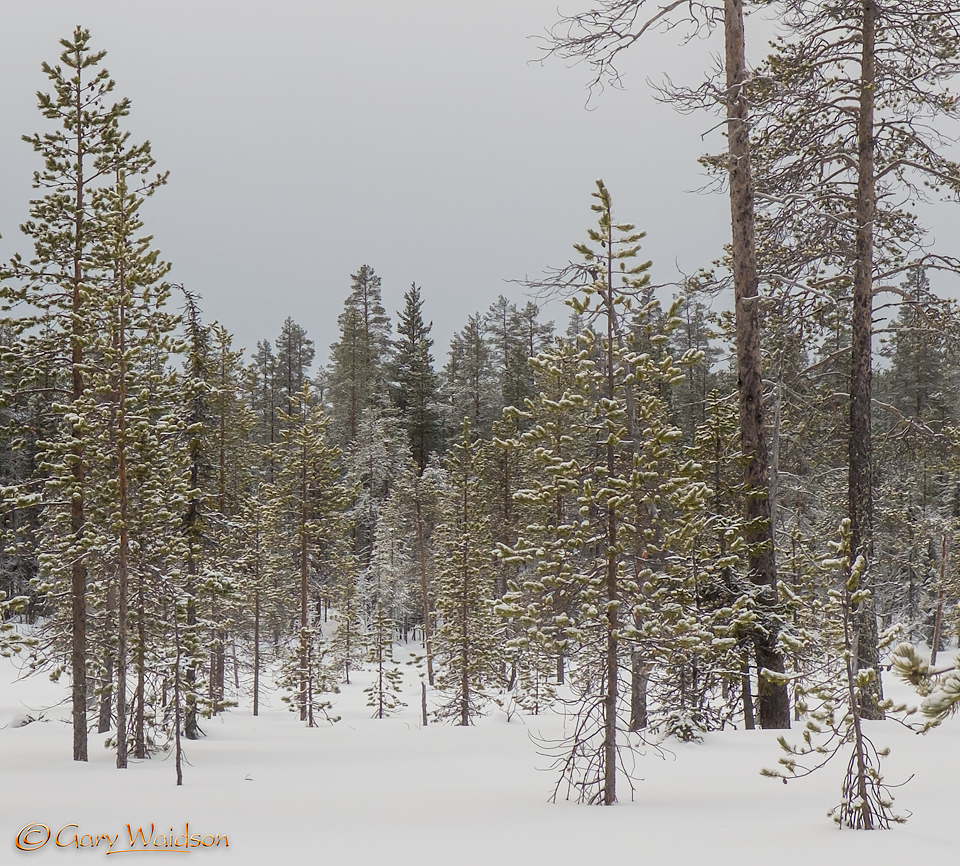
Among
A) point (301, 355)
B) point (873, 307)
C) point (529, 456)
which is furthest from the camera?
point (301, 355)

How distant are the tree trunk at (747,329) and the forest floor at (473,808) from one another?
7.41 feet

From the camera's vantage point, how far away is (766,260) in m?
13.1

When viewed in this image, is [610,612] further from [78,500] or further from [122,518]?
[78,500]

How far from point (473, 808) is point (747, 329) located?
747cm

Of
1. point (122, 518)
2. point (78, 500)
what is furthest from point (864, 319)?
point (78, 500)

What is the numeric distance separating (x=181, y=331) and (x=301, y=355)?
4007 cm

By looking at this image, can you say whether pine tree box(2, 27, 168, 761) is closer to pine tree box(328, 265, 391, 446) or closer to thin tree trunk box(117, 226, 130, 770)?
thin tree trunk box(117, 226, 130, 770)

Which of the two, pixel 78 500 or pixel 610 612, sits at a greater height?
pixel 78 500

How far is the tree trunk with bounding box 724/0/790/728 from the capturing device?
35.4 ft

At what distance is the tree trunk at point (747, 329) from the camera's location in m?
10.8

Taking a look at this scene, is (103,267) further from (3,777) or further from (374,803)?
(374,803)

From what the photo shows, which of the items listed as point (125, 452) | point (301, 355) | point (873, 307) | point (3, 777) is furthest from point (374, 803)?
point (301, 355)

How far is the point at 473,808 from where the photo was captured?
315 inches

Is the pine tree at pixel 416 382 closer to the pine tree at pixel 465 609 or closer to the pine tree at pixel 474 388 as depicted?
the pine tree at pixel 474 388
